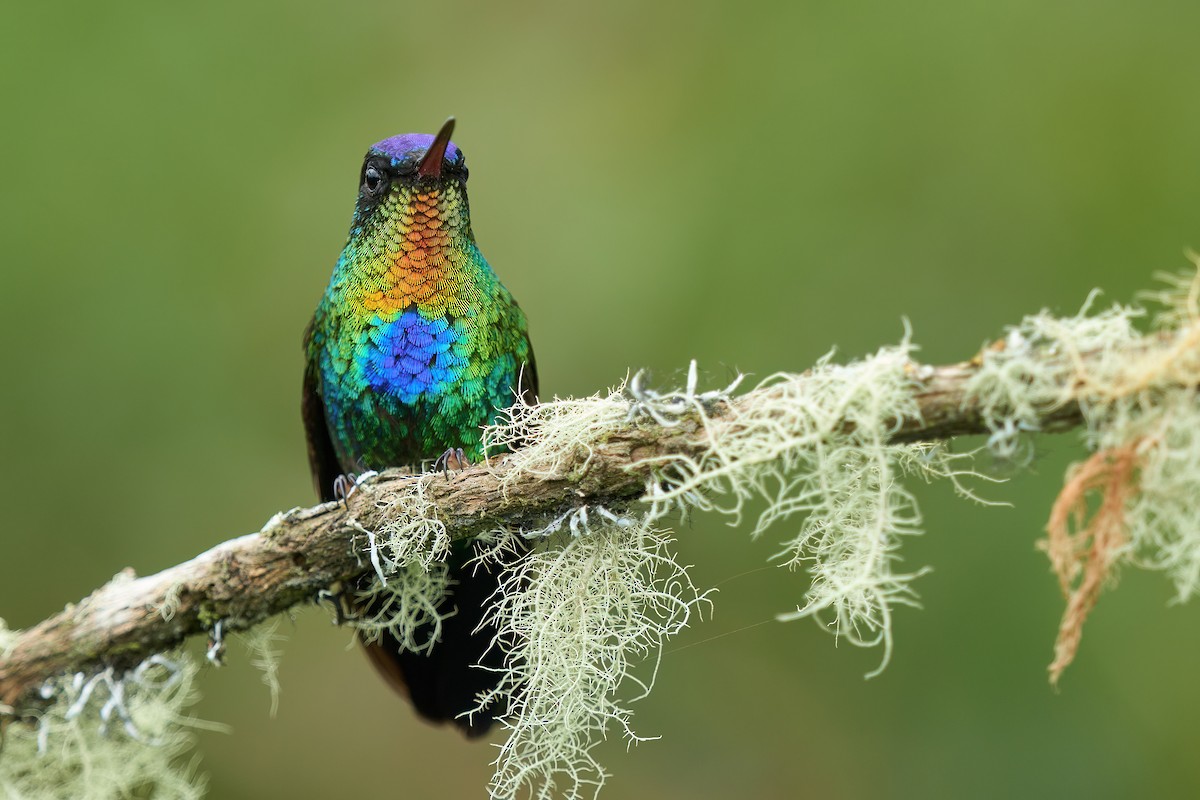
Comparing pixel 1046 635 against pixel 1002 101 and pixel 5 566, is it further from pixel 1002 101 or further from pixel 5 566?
pixel 5 566

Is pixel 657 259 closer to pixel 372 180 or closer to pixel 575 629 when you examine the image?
pixel 372 180

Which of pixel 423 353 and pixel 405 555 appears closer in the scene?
pixel 405 555

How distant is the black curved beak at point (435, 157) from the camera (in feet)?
9.92

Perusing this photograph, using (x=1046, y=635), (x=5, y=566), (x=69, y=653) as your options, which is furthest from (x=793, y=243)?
(x=5, y=566)

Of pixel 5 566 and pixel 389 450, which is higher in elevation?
pixel 5 566

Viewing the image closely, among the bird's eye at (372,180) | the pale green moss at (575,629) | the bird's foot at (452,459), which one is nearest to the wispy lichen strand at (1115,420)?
the pale green moss at (575,629)

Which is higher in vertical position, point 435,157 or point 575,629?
point 435,157

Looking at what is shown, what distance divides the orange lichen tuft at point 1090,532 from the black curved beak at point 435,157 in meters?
1.90

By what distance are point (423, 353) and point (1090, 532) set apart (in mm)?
1825

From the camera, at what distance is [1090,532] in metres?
1.70

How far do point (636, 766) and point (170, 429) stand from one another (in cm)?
251

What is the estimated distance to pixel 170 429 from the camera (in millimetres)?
5121

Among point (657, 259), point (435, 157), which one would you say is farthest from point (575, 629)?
point (657, 259)

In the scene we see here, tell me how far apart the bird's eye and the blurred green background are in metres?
1.82
